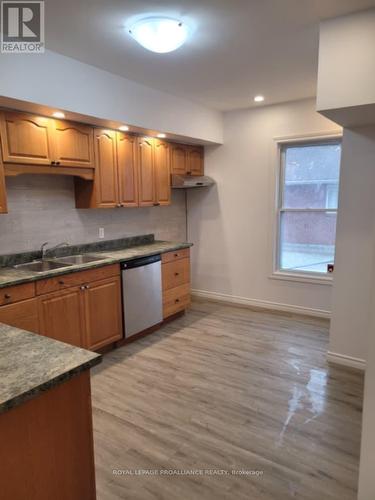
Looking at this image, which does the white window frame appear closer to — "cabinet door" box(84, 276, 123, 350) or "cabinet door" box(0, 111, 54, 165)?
"cabinet door" box(84, 276, 123, 350)

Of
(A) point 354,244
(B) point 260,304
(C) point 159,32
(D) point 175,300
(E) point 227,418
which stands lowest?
(E) point 227,418

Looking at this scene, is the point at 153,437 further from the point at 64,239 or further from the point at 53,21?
the point at 53,21

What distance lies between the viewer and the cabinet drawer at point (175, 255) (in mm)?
3975

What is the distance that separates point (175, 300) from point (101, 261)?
132cm

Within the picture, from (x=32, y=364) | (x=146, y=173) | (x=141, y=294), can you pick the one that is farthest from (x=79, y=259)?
(x=32, y=364)

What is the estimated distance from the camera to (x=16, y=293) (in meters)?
2.52

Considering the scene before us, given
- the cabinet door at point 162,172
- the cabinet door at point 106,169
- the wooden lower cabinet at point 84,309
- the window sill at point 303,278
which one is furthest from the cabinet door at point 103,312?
the window sill at point 303,278

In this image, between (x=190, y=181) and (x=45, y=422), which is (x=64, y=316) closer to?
(x=45, y=422)

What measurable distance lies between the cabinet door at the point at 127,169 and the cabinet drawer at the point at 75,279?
0.83m

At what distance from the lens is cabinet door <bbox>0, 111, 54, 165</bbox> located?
260cm

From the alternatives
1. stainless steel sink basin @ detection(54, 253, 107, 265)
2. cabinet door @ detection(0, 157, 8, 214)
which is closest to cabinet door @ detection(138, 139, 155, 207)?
stainless steel sink basin @ detection(54, 253, 107, 265)

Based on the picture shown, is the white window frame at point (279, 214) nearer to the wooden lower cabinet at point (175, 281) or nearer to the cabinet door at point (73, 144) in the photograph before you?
the wooden lower cabinet at point (175, 281)

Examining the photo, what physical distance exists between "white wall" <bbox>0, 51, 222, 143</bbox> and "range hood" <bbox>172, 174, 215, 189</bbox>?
1.84 ft

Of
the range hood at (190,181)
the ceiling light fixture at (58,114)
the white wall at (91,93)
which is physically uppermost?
the white wall at (91,93)
